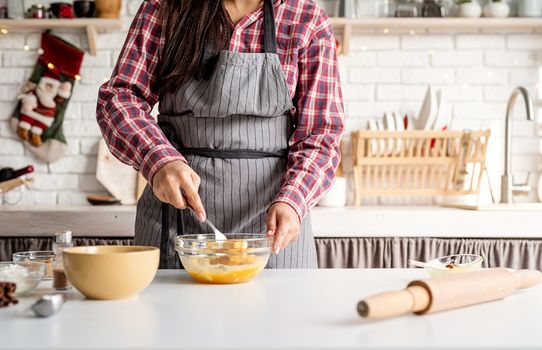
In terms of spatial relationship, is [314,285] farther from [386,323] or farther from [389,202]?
[389,202]

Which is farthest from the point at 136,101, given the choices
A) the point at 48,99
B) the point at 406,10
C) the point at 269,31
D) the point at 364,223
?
the point at 406,10

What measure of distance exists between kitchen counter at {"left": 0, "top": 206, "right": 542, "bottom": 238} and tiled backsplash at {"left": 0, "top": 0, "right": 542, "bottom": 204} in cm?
54

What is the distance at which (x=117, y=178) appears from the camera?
3.23 m

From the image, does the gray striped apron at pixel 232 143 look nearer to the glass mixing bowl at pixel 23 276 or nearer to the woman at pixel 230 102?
the woman at pixel 230 102

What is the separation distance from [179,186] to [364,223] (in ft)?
4.80

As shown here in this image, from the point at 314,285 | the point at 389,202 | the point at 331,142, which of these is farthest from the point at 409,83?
the point at 314,285

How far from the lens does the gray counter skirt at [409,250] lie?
106 inches

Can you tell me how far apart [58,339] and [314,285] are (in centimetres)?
53

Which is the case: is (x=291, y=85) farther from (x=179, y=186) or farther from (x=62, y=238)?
(x=62, y=238)

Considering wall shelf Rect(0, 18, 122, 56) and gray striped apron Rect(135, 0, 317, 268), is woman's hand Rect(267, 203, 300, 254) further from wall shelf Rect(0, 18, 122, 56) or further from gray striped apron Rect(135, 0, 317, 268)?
wall shelf Rect(0, 18, 122, 56)

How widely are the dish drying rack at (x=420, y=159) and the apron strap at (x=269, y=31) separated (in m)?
1.38

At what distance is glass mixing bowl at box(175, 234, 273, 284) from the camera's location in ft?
4.08

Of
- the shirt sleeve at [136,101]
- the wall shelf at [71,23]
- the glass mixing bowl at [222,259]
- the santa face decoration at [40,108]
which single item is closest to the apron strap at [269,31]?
the shirt sleeve at [136,101]

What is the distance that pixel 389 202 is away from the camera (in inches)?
130
